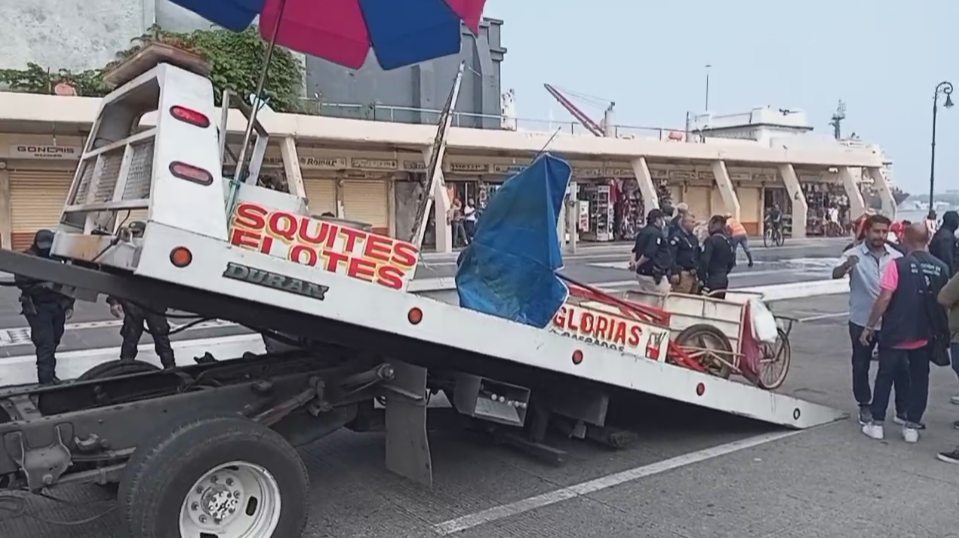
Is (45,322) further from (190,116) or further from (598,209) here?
(598,209)

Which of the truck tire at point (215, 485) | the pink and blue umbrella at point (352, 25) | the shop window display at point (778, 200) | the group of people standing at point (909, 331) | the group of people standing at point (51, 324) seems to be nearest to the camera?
the truck tire at point (215, 485)

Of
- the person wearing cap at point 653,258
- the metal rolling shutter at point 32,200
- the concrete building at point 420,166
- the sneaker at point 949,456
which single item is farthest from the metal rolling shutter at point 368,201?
the sneaker at point 949,456

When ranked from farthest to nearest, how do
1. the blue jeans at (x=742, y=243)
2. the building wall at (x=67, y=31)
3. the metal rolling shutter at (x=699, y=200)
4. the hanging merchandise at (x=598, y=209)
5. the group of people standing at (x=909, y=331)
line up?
1. the metal rolling shutter at (x=699, y=200)
2. the hanging merchandise at (x=598, y=209)
3. the building wall at (x=67, y=31)
4. the blue jeans at (x=742, y=243)
5. the group of people standing at (x=909, y=331)

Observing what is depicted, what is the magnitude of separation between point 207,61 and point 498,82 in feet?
119

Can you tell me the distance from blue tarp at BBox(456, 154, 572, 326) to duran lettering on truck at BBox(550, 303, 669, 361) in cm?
44

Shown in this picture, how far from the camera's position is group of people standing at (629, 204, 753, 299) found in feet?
32.7

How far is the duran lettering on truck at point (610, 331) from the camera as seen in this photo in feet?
17.9

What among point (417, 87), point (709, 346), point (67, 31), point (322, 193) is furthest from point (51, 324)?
point (417, 87)

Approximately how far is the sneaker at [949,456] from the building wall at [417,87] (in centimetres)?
2569

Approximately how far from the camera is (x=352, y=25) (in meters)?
6.21

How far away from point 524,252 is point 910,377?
346cm

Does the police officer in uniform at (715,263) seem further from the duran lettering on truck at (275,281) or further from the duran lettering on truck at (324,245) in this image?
the duran lettering on truck at (275,281)

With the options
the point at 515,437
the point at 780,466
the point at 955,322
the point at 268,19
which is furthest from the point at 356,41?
the point at 955,322

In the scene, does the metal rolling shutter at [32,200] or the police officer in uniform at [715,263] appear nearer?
the police officer in uniform at [715,263]
